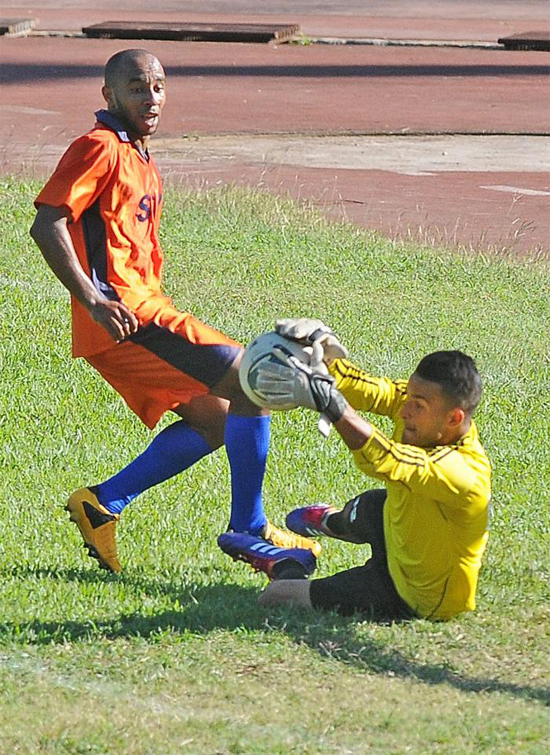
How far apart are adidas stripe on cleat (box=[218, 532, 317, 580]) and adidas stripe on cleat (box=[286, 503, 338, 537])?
0.30 feet

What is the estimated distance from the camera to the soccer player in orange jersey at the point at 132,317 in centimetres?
475

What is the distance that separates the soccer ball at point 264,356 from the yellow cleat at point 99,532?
103cm

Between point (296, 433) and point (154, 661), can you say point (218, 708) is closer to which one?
point (154, 661)

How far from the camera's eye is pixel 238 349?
16.0 feet

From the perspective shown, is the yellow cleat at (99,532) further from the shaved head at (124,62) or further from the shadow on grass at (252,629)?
the shaved head at (124,62)

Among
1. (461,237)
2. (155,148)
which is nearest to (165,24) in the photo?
(155,148)

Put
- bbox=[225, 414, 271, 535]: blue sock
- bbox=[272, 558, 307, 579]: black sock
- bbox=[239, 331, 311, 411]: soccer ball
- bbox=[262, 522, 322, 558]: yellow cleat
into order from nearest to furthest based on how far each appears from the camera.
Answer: bbox=[239, 331, 311, 411]: soccer ball → bbox=[272, 558, 307, 579]: black sock → bbox=[225, 414, 271, 535]: blue sock → bbox=[262, 522, 322, 558]: yellow cleat

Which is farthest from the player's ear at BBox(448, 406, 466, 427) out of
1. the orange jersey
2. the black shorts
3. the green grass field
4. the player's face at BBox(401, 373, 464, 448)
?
the orange jersey

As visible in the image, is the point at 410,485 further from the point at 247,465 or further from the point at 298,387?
the point at 247,465

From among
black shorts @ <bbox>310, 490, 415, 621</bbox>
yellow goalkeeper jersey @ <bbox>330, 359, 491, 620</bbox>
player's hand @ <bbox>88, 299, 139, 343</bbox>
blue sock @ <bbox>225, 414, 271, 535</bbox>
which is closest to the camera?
yellow goalkeeper jersey @ <bbox>330, 359, 491, 620</bbox>

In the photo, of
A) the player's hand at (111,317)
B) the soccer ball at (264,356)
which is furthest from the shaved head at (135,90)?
the soccer ball at (264,356)

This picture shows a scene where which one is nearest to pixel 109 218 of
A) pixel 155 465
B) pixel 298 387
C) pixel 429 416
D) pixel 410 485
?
pixel 155 465

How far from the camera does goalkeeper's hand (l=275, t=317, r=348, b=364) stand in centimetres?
413

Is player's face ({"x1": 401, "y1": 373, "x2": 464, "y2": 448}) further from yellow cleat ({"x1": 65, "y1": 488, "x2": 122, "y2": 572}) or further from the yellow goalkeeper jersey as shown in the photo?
yellow cleat ({"x1": 65, "y1": 488, "x2": 122, "y2": 572})
